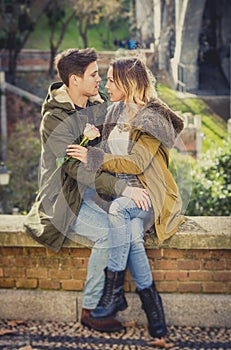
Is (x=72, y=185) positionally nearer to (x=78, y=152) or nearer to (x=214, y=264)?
(x=78, y=152)

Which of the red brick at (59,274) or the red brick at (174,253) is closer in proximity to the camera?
the red brick at (174,253)

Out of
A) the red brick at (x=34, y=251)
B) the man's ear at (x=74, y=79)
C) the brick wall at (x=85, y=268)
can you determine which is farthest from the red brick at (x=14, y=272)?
the man's ear at (x=74, y=79)

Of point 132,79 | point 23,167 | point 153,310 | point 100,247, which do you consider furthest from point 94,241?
point 23,167

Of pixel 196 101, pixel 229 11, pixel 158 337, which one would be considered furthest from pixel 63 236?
pixel 229 11

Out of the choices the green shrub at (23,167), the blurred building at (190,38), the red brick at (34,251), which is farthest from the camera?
the blurred building at (190,38)

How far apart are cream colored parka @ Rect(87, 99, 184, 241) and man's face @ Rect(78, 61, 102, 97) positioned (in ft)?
0.62

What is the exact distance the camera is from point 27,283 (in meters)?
3.53

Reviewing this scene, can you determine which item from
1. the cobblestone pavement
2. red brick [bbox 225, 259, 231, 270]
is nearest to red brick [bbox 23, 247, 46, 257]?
the cobblestone pavement

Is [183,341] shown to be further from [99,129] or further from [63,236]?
[99,129]

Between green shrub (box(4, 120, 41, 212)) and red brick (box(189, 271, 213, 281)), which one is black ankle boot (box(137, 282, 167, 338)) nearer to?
red brick (box(189, 271, 213, 281))

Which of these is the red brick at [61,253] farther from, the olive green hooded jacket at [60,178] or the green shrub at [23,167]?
the green shrub at [23,167]

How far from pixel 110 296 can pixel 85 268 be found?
265 mm

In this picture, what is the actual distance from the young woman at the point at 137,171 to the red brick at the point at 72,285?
0.24 metres

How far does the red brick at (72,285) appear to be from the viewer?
3.48 meters
